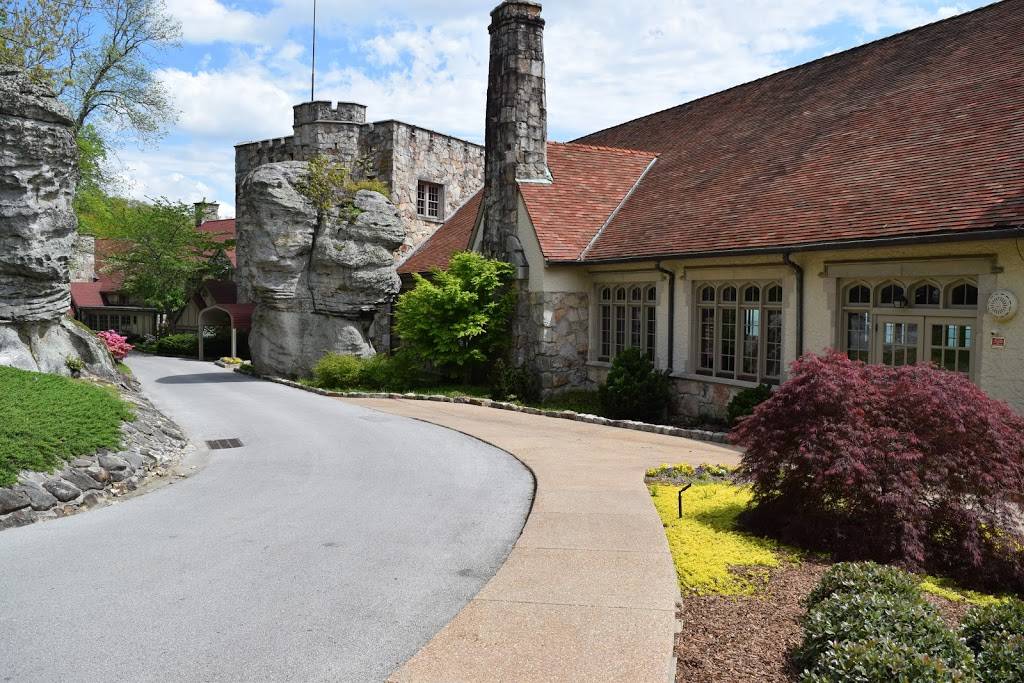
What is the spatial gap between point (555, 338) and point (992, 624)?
14017 mm

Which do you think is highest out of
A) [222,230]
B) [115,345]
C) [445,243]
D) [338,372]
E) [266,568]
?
[222,230]

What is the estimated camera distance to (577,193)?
776 inches

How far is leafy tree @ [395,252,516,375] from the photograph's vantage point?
757 inches

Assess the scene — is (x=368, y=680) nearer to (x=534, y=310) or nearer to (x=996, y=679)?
(x=996, y=679)

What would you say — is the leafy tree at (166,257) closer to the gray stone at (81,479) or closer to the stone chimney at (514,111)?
the stone chimney at (514,111)

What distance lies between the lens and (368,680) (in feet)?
15.5

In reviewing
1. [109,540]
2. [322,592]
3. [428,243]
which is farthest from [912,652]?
[428,243]

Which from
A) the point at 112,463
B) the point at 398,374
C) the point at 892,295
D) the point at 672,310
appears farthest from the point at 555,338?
the point at 112,463

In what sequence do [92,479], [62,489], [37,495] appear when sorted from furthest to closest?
[92,479]
[62,489]
[37,495]

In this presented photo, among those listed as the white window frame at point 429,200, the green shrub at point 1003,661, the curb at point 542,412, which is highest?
the white window frame at point 429,200

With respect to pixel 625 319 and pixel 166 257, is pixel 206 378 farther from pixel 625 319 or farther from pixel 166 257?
pixel 166 257

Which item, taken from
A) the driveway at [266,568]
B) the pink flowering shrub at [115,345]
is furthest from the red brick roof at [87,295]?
the driveway at [266,568]

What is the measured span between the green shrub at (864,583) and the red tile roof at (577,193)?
12.9m

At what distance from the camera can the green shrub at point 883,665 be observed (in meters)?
4.00
